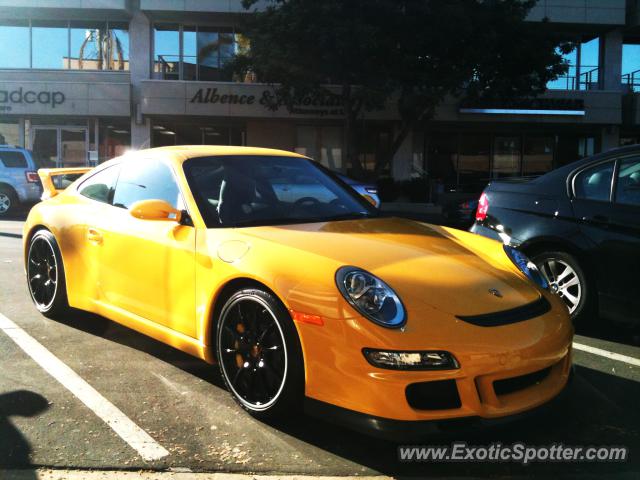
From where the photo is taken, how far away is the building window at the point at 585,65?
2305 cm

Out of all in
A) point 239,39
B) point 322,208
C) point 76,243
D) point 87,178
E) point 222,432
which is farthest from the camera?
point 239,39

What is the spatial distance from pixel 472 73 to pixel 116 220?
14859 millimetres

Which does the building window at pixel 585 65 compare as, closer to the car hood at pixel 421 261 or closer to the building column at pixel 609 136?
the building column at pixel 609 136


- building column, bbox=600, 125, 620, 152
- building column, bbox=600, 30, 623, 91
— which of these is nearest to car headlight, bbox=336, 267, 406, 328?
building column, bbox=600, 125, 620, 152

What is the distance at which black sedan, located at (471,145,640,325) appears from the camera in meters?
4.32

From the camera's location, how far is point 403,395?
248 cm

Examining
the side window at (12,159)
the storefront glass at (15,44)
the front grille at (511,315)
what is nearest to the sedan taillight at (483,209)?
the front grille at (511,315)

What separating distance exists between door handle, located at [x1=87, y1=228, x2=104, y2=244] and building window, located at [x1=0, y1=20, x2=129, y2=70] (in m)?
19.6

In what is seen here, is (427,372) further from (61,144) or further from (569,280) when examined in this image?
(61,144)

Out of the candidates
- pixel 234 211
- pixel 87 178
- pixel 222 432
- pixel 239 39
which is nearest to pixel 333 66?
pixel 239 39

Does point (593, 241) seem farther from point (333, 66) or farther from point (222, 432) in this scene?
point (333, 66)

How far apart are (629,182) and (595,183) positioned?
27cm

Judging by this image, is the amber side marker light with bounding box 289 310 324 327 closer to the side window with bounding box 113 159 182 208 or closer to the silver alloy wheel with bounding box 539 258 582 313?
the side window with bounding box 113 159 182 208

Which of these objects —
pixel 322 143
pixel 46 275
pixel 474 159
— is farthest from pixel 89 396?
pixel 474 159
